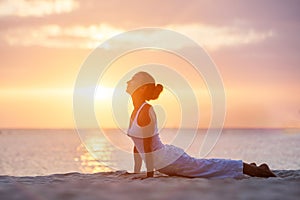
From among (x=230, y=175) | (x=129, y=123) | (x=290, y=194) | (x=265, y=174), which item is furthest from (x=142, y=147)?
(x=290, y=194)

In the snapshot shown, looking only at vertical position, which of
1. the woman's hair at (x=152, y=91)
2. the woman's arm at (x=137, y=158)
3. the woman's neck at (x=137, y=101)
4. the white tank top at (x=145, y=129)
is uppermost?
the woman's hair at (x=152, y=91)

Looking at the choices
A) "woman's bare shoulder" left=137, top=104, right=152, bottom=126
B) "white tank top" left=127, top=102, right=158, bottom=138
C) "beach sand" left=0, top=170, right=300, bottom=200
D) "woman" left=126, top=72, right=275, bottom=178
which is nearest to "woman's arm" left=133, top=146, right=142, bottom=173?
"woman" left=126, top=72, right=275, bottom=178

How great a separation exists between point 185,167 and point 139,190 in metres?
2.16

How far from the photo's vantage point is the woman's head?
7.86 meters

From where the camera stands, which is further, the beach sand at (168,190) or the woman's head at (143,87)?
the woman's head at (143,87)

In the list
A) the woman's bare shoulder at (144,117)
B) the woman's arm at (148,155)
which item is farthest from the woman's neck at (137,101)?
the woman's arm at (148,155)

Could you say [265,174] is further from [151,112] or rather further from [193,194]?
[193,194]

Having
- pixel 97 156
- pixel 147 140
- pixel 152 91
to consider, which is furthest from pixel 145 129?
pixel 97 156

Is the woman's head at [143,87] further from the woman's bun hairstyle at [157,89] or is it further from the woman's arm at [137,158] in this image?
the woman's arm at [137,158]

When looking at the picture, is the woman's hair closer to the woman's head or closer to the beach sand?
the woman's head

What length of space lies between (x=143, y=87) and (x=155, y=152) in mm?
992

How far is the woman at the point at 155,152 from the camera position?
7.89 meters

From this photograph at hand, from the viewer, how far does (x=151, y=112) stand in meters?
7.94

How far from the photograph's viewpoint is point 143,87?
7.93 m
